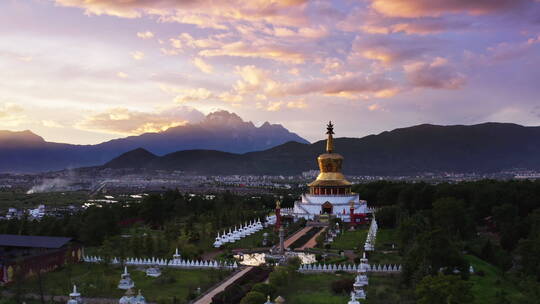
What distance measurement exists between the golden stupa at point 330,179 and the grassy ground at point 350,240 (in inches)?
625

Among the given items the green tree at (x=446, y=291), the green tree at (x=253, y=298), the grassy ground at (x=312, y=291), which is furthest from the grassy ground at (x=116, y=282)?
the green tree at (x=446, y=291)

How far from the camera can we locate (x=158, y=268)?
44.3 m

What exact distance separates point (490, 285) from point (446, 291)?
13.3m

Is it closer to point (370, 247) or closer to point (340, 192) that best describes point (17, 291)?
point (370, 247)

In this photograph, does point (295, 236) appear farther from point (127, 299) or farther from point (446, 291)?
point (446, 291)

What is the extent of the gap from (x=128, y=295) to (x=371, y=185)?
208 feet

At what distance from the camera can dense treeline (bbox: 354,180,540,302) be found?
36812 millimetres

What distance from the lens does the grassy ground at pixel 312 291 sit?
35.1 m

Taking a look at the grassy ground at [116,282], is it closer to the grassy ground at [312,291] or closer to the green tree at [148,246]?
the green tree at [148,246]

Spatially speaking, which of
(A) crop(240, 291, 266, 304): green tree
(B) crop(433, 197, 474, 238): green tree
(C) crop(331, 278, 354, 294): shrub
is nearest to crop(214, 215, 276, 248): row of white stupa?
(B) crop(433, 197, 474, 238): green tree

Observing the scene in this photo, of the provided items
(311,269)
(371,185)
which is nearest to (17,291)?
(311,269)

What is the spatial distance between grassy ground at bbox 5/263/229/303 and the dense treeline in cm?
1415

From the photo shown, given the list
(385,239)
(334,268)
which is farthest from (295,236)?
(334,268)

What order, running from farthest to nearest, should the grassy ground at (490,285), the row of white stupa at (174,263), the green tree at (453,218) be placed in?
the green tree at (453,218) < the row of white stupa at (174,263) < the grassy ground at (490,285)
